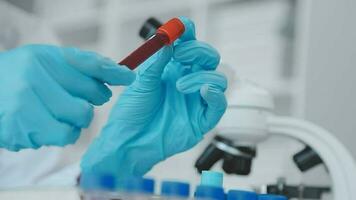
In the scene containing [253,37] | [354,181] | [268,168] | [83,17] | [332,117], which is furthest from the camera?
[83,17]

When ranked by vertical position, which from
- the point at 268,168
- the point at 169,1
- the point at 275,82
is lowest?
the point at 268,168

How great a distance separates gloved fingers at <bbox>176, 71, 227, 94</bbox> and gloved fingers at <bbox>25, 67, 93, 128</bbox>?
16 centimetres

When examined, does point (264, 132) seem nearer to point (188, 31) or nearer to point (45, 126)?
point (188, 31)

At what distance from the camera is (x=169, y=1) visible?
1986 mm

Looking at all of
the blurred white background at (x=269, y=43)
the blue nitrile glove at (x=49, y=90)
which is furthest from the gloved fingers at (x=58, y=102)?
the blurred white background at (x=269, y=43)

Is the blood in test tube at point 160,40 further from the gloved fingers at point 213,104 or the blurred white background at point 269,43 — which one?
the blurred white background at point 269,43

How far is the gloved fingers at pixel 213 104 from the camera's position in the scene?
792 millimetres

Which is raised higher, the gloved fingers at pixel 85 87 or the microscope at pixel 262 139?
the gloved fingers at pixel 85 87

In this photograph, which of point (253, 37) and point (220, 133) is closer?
point (220, 133)

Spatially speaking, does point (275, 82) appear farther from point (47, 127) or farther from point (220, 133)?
point (47, 127)

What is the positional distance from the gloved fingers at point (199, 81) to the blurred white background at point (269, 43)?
11.9 inches

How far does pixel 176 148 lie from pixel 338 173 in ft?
0.95

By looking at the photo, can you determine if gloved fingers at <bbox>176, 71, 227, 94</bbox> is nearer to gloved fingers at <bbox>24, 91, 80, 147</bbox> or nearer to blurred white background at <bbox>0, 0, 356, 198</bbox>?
gloved fingers at <bbox>24, 91, 80, 147</bbox>

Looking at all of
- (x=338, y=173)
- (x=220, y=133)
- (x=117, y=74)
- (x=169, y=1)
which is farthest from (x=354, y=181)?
(x=169, y=1)
